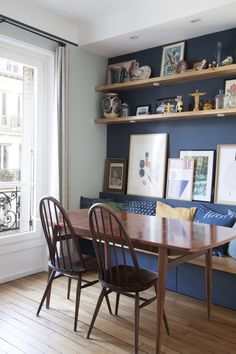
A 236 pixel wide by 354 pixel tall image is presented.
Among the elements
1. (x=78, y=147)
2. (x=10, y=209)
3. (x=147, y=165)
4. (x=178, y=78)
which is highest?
(x=178, y=78)

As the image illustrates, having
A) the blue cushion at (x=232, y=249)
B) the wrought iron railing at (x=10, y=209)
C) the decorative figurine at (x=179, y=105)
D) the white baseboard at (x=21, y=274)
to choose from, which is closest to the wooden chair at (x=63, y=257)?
the white baseboard at (x=21, y=274)

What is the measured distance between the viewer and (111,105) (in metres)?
3.98

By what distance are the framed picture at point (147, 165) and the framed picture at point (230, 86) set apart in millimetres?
822

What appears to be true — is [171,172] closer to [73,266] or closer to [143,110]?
[143,110]

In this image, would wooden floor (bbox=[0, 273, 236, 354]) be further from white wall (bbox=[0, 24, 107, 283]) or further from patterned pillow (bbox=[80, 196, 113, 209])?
patterned pillow (bbox=[80, 196, 113, 209])

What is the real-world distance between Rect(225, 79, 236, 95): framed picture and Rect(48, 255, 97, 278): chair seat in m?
1.97

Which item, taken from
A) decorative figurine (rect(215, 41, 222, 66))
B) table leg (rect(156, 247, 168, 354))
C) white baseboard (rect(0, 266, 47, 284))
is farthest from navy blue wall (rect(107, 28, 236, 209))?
white baseboard (rect(0, 266, 47, 284))

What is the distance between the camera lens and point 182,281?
121 inches

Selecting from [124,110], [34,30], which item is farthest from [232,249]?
[34,30]

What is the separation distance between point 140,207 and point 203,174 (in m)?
0.77

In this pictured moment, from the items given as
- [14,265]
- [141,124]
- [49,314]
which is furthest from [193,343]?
[141,124]

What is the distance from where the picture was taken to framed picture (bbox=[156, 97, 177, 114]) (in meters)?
3.60

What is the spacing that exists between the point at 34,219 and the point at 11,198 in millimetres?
365

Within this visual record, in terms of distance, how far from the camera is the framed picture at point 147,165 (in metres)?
3.74
